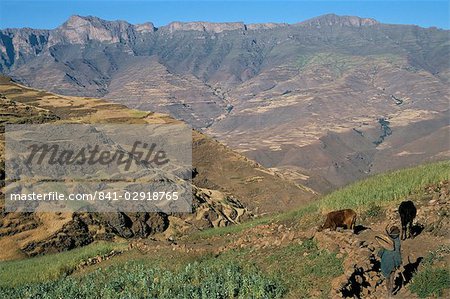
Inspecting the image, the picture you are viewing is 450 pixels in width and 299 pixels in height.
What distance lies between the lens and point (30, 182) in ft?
116

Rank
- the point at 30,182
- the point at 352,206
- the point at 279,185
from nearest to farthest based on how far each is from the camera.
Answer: the point at 352,206 < the point at 30,182 < the point at 279,185

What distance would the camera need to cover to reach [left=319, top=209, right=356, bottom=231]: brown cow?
609 inches

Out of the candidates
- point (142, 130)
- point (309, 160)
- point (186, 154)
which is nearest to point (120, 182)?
point (186, 154)

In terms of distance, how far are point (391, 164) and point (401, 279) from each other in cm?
19703

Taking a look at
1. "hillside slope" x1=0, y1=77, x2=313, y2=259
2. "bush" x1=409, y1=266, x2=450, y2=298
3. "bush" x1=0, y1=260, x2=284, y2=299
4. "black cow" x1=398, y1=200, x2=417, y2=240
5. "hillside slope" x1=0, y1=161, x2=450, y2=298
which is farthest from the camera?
"hillside slope" x1=0, y1=77, x2=313, y2=259

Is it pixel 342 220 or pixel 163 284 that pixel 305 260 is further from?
pixel 163 284

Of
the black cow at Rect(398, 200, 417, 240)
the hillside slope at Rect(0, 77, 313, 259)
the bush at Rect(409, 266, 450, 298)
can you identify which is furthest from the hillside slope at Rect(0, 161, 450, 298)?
the hillside slope at Rect(0, 77, 313, 259)

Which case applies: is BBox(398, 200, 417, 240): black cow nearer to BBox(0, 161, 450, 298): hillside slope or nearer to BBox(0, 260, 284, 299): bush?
BBox(0, 161, 450, 298): hillside slope

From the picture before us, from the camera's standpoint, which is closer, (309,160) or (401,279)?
(401,279)

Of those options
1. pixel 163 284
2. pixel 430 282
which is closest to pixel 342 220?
pixel 430 282

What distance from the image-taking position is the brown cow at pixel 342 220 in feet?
50.8

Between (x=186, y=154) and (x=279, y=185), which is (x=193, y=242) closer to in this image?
(x=279, y=185)

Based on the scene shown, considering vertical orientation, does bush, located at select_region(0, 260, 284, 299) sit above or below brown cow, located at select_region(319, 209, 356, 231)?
below

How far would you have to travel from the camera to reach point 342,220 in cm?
1564
